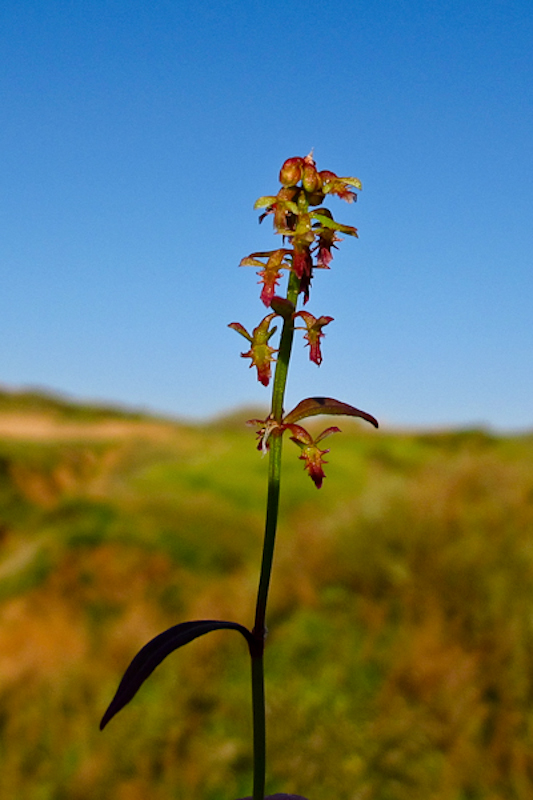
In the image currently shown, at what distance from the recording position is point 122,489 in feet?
32.4

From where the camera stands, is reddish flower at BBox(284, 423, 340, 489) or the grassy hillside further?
the grassy hillside

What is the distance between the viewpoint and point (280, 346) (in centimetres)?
54

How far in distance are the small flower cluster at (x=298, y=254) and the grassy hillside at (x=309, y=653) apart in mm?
3502

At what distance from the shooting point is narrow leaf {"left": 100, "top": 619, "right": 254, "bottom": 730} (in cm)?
55

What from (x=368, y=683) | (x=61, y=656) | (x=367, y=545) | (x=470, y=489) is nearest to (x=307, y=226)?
(x=368, y=683)

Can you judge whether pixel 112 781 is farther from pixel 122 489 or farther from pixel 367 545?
pixel 122 489

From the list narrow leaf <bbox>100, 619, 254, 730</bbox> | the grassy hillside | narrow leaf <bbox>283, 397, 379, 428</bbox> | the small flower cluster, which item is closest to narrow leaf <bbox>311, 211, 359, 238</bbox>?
the small flower cluster

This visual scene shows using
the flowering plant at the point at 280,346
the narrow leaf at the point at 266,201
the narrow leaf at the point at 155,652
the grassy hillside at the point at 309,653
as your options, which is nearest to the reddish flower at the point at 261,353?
the flowering plant at the point at 280,346

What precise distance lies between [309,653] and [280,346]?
14.6ft

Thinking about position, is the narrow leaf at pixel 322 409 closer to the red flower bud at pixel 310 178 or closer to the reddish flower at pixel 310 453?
the reddish flower at pixel 310 453

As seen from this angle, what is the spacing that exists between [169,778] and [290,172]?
420 cm

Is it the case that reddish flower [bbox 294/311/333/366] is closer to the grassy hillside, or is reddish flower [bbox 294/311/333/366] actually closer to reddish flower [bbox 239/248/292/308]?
reddish flower [bbox 239/248/292/308]

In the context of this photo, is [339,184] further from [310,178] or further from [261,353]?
[261,353]

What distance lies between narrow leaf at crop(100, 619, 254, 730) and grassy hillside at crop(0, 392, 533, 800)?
339cm
